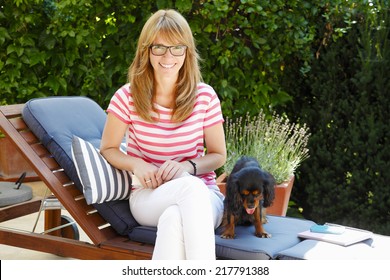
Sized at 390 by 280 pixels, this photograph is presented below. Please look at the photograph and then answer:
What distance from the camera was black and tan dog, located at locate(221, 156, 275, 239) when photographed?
268 cm

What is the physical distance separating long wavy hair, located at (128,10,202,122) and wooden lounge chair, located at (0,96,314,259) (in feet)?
1.53

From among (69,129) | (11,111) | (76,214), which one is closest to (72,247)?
(76,214)

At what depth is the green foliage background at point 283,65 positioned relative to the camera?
14.5ft

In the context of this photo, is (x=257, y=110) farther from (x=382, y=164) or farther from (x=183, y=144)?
(x=183, y=144)

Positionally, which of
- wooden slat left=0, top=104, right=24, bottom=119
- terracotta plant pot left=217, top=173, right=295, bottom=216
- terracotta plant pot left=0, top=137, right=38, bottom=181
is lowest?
terracotta plant pot left=0, top=137, right=38, bottom=181

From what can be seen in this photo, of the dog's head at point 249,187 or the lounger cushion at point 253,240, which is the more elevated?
the dog's head at point 249,187

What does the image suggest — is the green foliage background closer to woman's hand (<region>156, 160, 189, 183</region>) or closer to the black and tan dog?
the black and tan dog

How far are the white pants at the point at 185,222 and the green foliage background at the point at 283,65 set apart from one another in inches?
81.3

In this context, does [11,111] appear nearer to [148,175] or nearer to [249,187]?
[148,175]

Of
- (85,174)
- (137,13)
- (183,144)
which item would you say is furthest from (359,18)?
(85,174)

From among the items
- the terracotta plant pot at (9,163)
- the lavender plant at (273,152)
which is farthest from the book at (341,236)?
the terracotta plant pot at (9,163)

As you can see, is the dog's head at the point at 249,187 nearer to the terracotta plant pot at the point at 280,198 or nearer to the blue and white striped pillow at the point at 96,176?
the blue and white striped pillow at the point at 96,176

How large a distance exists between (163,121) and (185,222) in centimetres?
59

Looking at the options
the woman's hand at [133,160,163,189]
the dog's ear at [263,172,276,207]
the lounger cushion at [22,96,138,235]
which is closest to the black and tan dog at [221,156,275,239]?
the dog's ear at [263,172,276,207]
